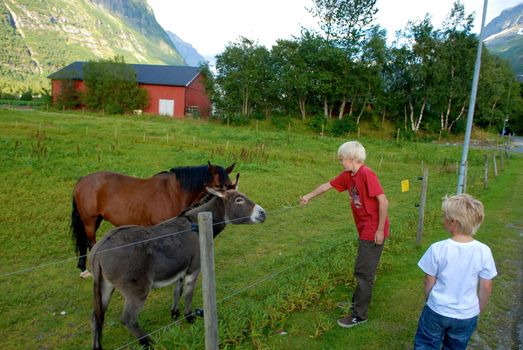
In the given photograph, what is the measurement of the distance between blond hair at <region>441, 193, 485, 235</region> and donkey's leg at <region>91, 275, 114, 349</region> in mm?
3290

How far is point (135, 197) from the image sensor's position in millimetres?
5918

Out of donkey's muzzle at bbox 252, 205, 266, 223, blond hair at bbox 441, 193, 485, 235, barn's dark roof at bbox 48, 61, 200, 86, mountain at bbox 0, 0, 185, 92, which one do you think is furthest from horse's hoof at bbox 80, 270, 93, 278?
mountain at bbox 0, 0, 185, 92

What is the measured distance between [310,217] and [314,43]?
99.9 feet

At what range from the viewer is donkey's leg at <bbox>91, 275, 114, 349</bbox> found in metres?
3.77

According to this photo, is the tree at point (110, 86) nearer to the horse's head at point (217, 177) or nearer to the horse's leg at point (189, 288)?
the horse's head at point (217, 177)

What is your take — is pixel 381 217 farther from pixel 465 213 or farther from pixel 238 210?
pixel 238 210

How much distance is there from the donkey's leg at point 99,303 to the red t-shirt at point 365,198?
111 inches

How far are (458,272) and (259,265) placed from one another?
402cm

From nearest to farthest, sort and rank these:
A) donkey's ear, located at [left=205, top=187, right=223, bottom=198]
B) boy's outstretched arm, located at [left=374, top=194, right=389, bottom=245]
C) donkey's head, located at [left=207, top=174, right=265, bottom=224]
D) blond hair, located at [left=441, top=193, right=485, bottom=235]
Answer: blond hair, located at [left=441, top=193, right=485, bottom=235] → boy's outstretched arm, located at [left=374, top=194, right=389, bottom=245] → donkey's ear, located at [left=205, top=187, right=223, bottom=198] → donkey's head, located at [left=207, top=174, right=265, bottom=224]

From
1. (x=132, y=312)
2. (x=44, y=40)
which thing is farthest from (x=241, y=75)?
(x=44, y=40)

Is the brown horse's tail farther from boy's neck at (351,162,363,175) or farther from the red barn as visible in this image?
the red barn

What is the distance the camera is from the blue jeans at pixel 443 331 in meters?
2.91

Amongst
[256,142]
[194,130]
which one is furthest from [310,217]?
[194,130]

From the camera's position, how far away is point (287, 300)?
4805 mm
